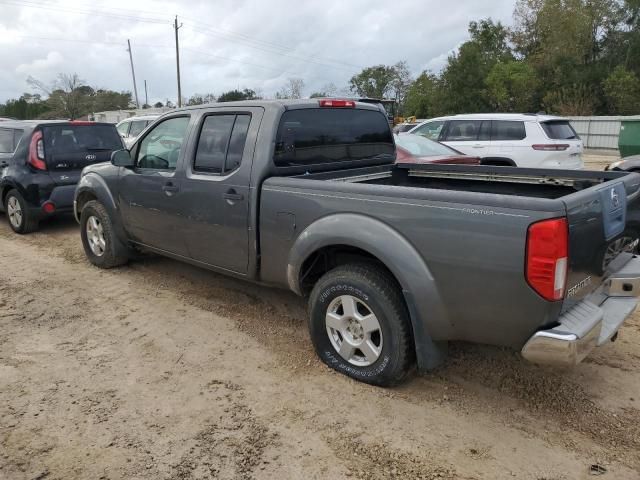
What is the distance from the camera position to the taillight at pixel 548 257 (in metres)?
2.49

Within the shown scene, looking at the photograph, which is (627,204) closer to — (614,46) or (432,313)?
(432,313)

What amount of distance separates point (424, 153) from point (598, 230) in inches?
192

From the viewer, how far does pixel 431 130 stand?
37.8 feet

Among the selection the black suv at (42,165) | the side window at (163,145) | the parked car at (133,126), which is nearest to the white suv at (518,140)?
the black suv at (42,165)

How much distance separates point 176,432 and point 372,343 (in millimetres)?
1290

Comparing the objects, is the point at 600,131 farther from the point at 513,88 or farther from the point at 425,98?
the point at 425,98

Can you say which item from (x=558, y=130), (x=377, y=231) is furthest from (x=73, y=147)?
(x=558, y=130)

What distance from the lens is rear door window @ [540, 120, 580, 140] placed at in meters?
9.91

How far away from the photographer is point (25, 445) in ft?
9.45

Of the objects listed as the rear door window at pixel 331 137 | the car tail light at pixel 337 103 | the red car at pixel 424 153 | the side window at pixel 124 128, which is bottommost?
the red car at pixel 424 153

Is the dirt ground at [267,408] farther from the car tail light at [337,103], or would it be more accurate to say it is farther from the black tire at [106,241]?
the car tail light at [337,103]

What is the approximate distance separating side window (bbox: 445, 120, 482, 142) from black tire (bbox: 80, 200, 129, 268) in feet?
24.0

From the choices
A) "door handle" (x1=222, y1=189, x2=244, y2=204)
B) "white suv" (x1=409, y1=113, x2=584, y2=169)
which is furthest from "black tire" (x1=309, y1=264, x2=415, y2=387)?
"white suv" (x1=409, y1=113, x2=584, y2=169)

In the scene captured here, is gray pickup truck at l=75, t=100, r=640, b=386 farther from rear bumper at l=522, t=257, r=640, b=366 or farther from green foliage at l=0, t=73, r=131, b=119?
green foliage at l=0, t=73, r=131, b=119
